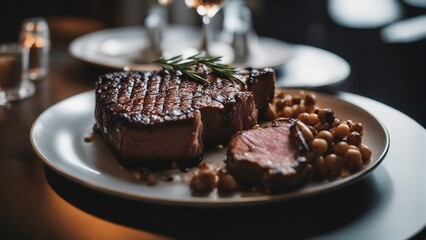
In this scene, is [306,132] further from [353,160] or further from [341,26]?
[341,26]

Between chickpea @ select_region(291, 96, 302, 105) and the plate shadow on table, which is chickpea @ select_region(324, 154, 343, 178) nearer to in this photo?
the plate shadow on table

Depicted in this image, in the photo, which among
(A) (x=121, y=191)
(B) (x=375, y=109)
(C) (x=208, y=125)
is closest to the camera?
(A) (x=121, y=191)

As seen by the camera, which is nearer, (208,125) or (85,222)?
(85,222)

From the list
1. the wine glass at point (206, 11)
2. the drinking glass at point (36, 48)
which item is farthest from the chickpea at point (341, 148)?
the drinking glass at point (36, 48)

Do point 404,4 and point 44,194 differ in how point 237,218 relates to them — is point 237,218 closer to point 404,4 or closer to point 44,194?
point 44,194

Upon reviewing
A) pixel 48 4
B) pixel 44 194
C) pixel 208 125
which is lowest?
pixel 48 4

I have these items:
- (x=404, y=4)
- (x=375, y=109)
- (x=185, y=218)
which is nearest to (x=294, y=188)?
(x=185, y=218)

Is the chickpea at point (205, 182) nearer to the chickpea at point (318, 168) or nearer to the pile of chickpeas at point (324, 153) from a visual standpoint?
the pile of chickpeas at point (324, 153)
